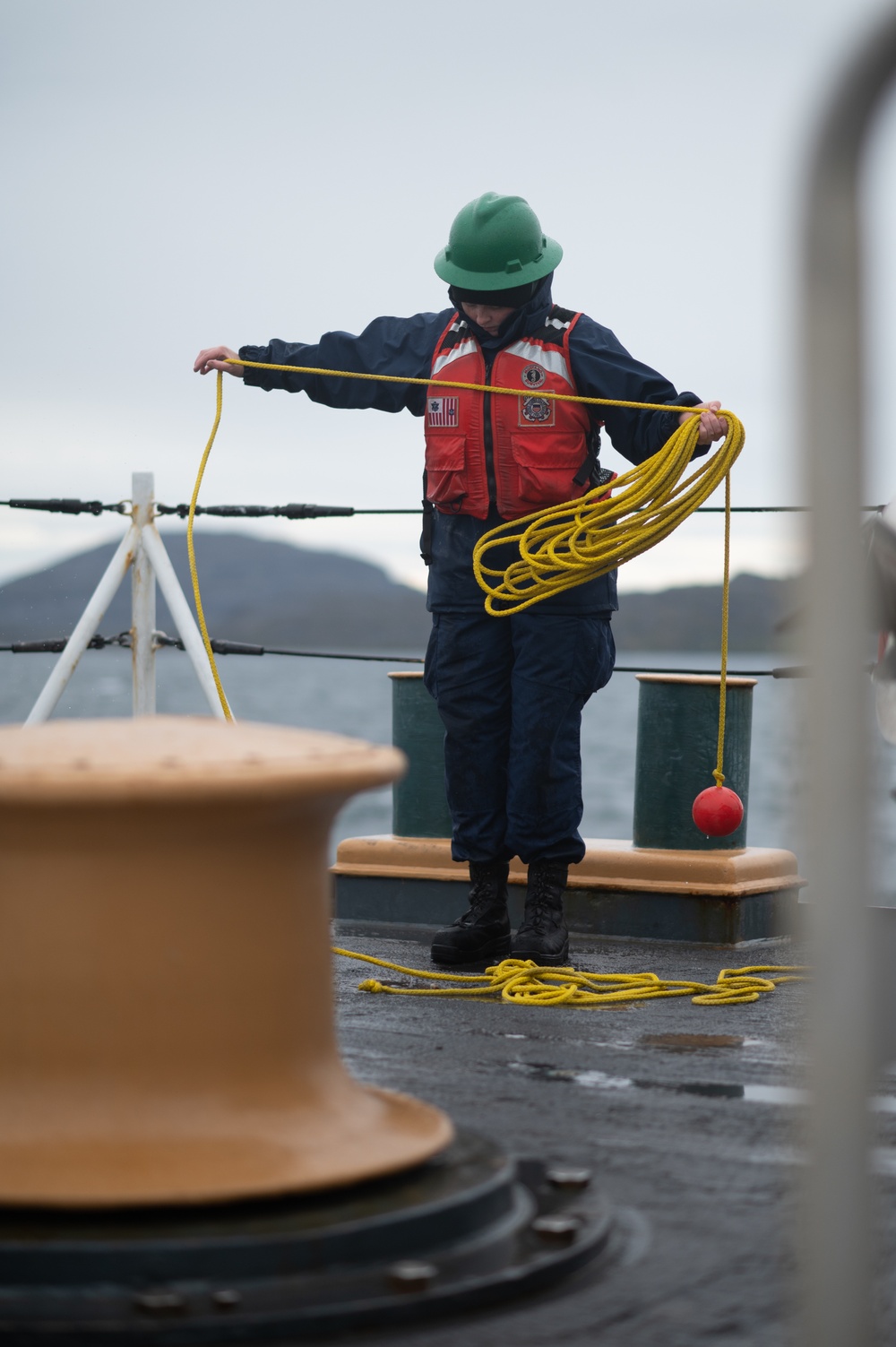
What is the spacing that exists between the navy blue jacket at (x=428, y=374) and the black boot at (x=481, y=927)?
1.94 ft

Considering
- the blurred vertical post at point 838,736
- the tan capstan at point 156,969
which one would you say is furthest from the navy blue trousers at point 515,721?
the blurred vertical post at point 838,736

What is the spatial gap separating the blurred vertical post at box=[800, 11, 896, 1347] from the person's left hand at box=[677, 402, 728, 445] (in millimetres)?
2462

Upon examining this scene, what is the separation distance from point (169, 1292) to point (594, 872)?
2.59m

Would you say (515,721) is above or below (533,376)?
below

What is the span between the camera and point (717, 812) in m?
3.27

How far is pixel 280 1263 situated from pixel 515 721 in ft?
7.11

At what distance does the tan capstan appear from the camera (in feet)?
4.56

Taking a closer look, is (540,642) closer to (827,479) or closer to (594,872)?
(594,872)

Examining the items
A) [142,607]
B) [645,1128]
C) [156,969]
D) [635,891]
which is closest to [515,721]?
[635,891]

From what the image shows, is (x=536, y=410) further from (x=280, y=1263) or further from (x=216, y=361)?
(x=280, y=1263)

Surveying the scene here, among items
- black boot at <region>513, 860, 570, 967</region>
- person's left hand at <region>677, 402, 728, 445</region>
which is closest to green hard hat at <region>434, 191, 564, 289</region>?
person's left hand at <region>677, 402, 728, 445</region>

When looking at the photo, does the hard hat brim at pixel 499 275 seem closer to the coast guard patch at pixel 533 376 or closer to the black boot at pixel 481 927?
the coast guard patch at pixel 533 376

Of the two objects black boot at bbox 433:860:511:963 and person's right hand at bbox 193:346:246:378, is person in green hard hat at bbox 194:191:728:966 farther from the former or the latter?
person's right hand at bbox 193:346:246:378

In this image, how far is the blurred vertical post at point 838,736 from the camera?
84 cm
